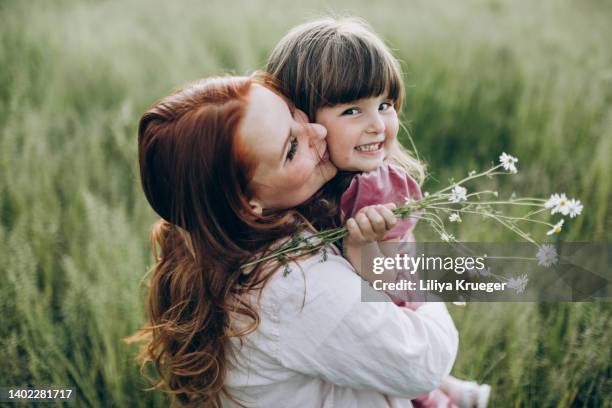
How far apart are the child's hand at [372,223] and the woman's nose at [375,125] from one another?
11.0 inches

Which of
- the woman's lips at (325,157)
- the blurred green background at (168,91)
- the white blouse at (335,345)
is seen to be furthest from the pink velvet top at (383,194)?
the blurred green background at (168,91)

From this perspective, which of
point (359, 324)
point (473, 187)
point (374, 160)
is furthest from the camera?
point (473, 187)

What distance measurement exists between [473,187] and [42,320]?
92.9 inches

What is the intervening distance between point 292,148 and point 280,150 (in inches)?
2.6

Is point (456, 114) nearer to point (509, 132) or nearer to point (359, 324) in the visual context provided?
point (509, 132)

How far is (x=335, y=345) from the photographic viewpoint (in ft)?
5.35

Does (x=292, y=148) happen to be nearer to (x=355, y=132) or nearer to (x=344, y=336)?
(x=355, y=132)

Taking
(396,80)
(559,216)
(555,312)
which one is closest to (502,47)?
(559,216)

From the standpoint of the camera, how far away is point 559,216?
3.12 meters

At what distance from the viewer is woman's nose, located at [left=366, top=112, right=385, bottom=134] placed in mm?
1841

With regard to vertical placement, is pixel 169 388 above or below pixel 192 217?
below

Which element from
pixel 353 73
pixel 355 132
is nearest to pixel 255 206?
pixel 355 132

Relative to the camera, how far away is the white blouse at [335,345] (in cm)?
162

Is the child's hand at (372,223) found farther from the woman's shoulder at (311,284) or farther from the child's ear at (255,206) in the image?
the child's ear at (255,206)
